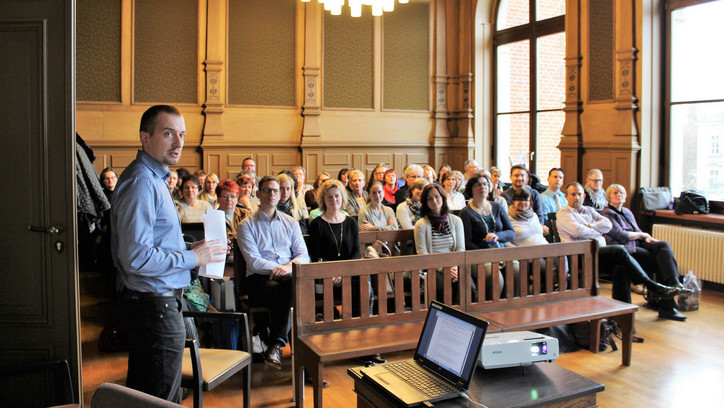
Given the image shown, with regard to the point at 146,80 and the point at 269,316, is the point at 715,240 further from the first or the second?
the point at 146,80

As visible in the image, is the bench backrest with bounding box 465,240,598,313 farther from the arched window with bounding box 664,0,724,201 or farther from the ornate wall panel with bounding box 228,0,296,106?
the ornate wall panel with bounding box 228,0,296,106

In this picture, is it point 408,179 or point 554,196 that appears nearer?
point 554,196

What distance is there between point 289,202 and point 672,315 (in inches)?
133

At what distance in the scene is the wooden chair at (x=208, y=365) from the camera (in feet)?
8.85

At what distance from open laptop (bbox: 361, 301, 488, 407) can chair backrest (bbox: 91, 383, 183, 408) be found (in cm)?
82

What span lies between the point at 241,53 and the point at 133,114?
1734 mm

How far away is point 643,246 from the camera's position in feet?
18.5

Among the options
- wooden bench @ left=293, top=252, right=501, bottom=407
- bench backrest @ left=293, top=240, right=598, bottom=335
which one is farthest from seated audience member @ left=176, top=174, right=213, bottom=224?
wooden bench @ left=293, top=252, right=501, bottom=407

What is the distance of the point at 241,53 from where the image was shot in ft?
29.8

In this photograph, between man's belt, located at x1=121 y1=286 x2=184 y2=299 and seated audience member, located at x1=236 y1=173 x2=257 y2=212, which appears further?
seated audience member, located at x1=236 y1=173 x2=257 y2=212

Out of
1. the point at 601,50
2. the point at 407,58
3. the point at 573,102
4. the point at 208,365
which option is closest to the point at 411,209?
the point at 208,365

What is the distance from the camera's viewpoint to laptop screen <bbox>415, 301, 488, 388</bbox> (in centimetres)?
213

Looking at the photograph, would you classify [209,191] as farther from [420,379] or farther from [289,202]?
[420,379]

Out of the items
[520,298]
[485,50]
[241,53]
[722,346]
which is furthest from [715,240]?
[241,53]
